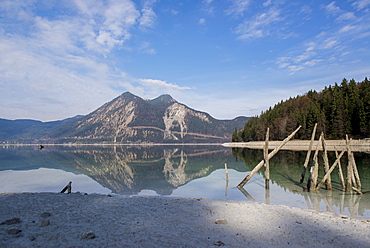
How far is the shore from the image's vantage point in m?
7.80

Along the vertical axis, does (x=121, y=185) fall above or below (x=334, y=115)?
below

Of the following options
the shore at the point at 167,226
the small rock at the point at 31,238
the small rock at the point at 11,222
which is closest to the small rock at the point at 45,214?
the shore at the point at 167,226

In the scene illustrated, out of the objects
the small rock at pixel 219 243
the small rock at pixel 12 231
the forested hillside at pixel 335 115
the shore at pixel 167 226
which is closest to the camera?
the small rock at pixel 219 243

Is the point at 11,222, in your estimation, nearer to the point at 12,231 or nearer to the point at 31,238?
the point at 12,231

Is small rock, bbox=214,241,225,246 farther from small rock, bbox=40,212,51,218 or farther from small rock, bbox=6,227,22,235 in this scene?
small rock, bbox=40,212,51,218

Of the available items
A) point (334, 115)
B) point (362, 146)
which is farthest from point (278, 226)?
point (334, 115)

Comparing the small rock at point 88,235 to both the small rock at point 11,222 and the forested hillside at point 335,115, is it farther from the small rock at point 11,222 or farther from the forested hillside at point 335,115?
the forested hillside at point 335,115

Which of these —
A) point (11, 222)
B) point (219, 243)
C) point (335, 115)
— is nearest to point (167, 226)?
point (219, 243)

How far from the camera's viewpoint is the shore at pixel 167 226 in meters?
7.80

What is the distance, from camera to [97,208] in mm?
12398

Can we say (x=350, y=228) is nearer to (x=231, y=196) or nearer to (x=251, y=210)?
(x=251, y=210)

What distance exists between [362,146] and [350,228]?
202 ft

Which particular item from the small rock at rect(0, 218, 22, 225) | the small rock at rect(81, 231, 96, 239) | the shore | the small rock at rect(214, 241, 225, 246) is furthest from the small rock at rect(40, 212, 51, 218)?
the small rock at rect(214, 241, 225, 246)

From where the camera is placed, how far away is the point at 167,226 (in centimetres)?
952
